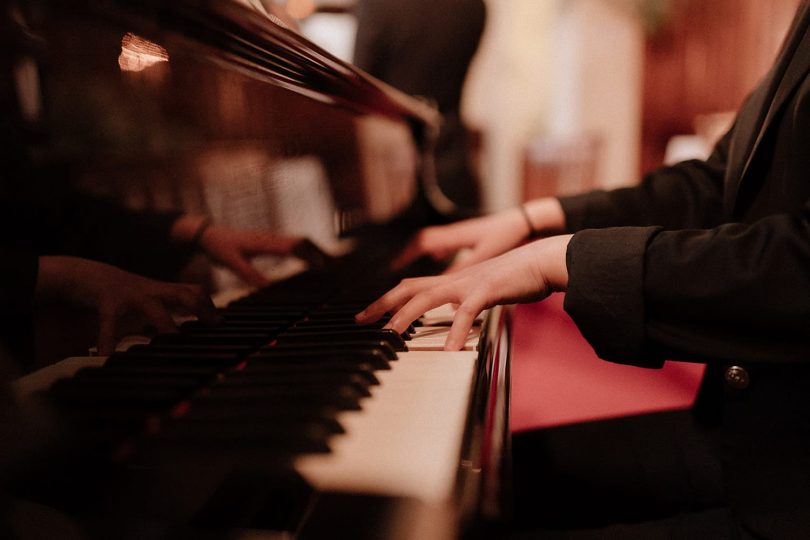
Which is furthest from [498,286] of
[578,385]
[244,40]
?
[578,385]

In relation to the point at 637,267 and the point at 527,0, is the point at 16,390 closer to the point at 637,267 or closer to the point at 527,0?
the point at 637,267

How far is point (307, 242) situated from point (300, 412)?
540 mm

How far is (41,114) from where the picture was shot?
18.3 inches

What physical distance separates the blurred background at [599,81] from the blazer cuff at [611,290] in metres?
3.34

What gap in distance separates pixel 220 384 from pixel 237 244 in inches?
10.4

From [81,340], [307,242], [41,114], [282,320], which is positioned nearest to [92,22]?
[41,114]

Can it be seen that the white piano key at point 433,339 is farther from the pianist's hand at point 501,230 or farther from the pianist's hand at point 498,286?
the pianist's hand at point 501,230

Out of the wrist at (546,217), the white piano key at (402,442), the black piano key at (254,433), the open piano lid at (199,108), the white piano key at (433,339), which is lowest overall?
the white piano key at (402,442)

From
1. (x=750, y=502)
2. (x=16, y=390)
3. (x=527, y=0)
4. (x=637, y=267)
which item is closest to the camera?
(x=16, y=390)

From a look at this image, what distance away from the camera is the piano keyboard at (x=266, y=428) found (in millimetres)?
432

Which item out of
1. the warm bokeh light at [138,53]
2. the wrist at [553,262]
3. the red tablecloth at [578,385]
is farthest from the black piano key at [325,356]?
the red tablecloth at [578,385]


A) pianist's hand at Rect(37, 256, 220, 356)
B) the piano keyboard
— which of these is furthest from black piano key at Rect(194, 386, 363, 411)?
pianist's hand at Rect(37, 256, 220, 356)

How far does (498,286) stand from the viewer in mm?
674

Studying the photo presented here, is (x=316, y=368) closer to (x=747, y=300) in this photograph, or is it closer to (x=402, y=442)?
(x=402, y=442)
